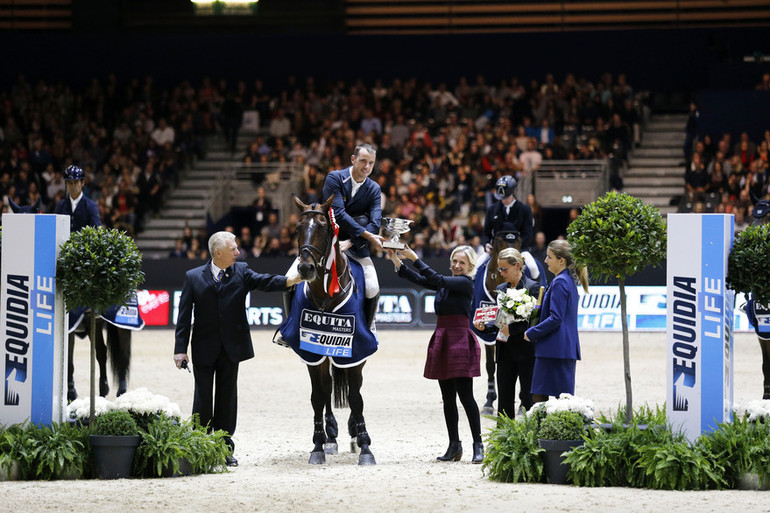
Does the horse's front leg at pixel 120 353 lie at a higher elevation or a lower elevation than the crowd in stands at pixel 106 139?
lower

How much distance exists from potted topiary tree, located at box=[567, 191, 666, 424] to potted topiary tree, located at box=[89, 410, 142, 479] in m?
3.66

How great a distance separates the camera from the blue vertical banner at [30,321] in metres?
8.34

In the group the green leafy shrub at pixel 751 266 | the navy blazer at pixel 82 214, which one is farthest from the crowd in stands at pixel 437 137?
the green leafy shrub at pixel 751 266

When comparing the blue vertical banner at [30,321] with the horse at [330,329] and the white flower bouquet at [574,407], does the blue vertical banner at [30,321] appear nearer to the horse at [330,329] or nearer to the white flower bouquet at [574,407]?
the horse at [330,329]

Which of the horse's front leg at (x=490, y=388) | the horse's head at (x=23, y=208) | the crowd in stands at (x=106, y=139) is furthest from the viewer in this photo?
the crowd in stands at (x=106, y=139)

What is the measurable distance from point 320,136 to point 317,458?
19078 mm

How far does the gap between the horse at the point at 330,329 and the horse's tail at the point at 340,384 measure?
0.13 meters

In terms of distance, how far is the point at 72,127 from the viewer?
28.6 m

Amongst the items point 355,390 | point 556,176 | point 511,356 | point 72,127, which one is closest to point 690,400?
point 511,356

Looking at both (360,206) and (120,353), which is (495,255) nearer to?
(360,206)

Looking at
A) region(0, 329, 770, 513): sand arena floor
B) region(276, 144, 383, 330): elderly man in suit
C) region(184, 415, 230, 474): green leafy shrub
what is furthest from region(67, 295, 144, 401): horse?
region(184, 415, 230, 474): green leafy shrub

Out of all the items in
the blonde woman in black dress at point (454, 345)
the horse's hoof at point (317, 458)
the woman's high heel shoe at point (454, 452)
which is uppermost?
the blonde woman in black dress at point (454, 345)

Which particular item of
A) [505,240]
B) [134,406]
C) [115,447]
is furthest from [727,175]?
[115,447]

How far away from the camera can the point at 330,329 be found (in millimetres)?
9305
